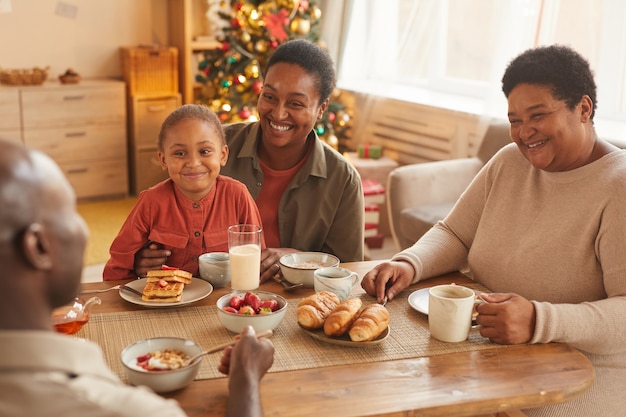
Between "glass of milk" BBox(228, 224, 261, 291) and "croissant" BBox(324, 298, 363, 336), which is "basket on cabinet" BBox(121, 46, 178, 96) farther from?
"croissant" BBox(324, 298, 363, 336)

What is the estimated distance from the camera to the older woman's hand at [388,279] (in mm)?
1861

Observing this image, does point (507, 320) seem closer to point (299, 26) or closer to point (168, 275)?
point (168, 275)

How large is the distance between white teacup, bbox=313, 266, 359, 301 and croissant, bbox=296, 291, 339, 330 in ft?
0.32

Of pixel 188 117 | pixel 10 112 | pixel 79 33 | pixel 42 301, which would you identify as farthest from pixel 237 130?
pixel 79 33

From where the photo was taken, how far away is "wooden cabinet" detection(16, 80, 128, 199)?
17.9 ft

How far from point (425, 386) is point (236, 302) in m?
0.46

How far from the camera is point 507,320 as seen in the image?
1.61m

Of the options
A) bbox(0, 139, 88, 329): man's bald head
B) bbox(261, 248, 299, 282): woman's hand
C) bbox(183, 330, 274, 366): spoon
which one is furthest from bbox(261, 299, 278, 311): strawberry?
bbox(0, 139, 88, 329): man's bald head

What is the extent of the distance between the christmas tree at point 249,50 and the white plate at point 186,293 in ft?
11.2

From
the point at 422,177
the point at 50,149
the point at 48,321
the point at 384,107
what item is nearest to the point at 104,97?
the point at 50,149

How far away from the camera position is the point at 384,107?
5.53m

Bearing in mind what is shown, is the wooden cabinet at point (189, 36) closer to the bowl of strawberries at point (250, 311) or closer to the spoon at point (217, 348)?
the bowl of strawberries at point (250, 311)

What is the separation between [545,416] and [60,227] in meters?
1.25

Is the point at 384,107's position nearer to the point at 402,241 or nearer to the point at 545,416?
the point at 402,241
